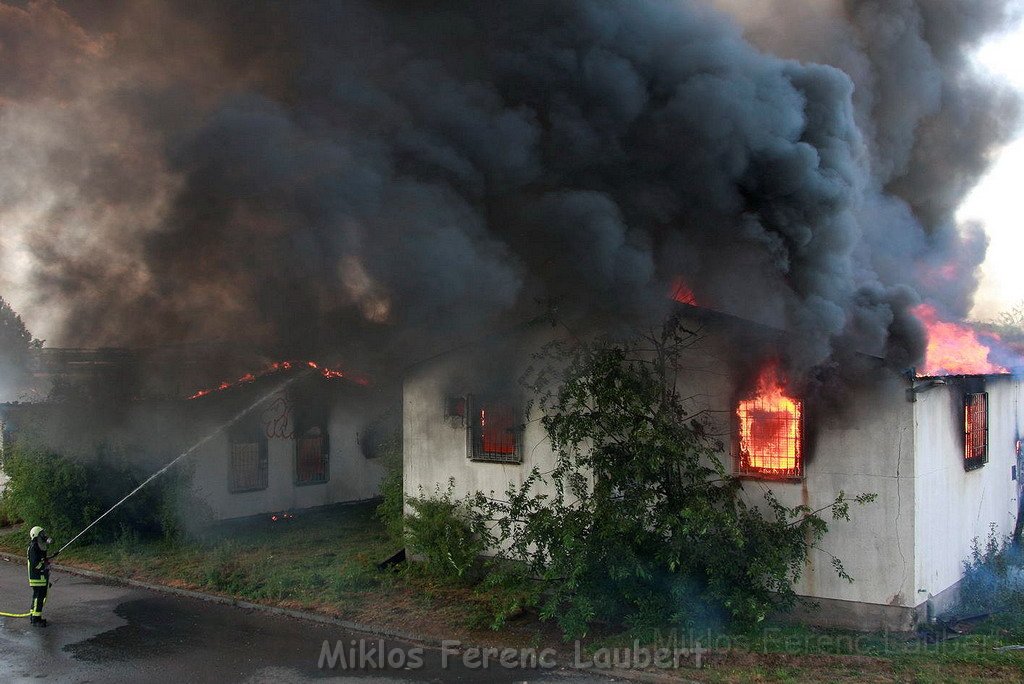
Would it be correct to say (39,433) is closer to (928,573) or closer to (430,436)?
(430,436)

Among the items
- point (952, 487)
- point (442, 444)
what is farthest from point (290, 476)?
point (952, 487)

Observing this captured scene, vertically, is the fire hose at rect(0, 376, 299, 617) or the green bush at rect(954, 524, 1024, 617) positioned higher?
the fire hose at rect(0, 376, 299, 617)

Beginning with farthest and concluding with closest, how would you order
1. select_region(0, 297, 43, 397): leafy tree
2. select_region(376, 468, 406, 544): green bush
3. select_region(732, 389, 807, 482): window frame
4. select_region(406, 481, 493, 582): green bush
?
select_region(0, 297, 43, 397): leafy tree
select_region(376, 468, 406, 544): green bush
select_region(406, 481, 493, 582): green bush
select_region(732, 389, 807, 482): window frame

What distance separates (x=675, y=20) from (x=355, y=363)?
719cm

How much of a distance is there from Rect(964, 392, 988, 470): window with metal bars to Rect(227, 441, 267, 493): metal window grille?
12.9 metres

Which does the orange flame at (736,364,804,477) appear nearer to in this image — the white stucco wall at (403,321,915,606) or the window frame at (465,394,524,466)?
the white stucco wall at (403,321,915,606)

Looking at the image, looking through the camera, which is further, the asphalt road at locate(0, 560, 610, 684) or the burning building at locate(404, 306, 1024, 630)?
the burning building at locate(404, 306, 1024, 630)

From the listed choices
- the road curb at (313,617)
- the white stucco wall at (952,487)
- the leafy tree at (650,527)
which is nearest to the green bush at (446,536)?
the road curb at (313,617)

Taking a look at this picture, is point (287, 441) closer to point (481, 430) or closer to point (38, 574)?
point (481, 430)

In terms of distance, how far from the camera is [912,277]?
51.5 ft

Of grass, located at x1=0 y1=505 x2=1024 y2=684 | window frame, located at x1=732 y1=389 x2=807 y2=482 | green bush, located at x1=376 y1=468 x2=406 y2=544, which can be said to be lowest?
grass, located at x1=0 y1=505 x2=1024 y2=684

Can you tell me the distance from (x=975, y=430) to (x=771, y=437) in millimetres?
3043

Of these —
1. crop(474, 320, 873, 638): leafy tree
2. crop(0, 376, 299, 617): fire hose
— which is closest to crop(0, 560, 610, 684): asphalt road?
crop(474, 320, 873, 638): leafy tree

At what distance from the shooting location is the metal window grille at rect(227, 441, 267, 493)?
16484 mm
